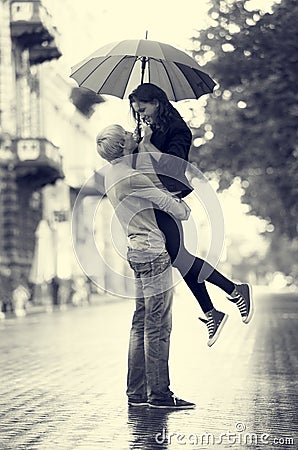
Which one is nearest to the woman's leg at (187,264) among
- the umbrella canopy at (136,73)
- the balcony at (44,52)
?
the umbrella canopy at (136,73)

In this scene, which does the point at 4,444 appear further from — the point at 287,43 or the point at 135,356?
the point at 287,43

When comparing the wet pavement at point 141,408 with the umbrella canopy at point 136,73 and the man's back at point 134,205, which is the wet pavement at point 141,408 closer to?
the man's back at point 134,205

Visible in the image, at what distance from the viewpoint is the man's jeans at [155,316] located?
938cm

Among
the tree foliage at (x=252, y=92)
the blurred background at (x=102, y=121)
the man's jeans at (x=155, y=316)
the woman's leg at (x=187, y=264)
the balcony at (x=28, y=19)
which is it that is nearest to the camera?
the woman's leg at (x=187, y=264)

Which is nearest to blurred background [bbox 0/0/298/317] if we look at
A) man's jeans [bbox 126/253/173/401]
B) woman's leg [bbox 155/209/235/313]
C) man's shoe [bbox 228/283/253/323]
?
man's jeans [bbox 126/253/173/401]

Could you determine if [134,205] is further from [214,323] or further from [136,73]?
[136,73]

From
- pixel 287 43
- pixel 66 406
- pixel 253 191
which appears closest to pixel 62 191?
pixel 253 191

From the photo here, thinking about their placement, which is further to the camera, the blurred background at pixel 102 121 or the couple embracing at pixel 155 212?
the blurred background at pixel 102 121

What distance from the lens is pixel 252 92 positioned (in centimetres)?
2178

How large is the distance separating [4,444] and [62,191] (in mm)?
42321

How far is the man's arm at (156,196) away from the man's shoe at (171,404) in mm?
1351

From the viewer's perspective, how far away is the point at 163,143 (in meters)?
9.39

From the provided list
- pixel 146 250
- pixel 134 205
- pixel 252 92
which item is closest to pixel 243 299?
pixel 146 250

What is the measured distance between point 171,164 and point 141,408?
1.83m
